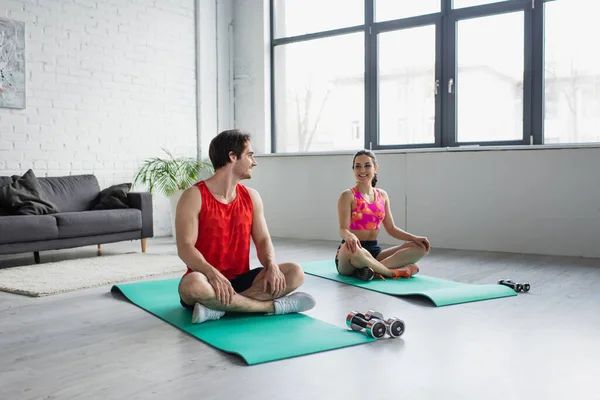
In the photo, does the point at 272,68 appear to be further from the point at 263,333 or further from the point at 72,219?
the point at 263,333

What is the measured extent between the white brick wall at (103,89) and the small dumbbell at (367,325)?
408cm

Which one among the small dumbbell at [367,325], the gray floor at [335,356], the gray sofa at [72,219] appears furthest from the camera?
the gray sofa at [72,219]

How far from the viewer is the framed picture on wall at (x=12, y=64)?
528cm

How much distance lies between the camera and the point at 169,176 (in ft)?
20.0

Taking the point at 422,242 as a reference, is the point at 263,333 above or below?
below

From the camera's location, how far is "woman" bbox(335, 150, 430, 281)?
380 centimetres

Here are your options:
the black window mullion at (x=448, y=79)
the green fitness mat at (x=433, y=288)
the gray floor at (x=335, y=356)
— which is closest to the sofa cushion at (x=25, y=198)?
the gray floor at (x=335, y=356)

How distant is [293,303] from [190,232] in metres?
0.61

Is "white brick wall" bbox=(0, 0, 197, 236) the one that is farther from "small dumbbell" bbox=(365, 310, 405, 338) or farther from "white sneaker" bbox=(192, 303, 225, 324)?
"small dumbbell" bbox=(365, 310, 405, 338)

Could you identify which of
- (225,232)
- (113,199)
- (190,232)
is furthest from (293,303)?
(113,199)

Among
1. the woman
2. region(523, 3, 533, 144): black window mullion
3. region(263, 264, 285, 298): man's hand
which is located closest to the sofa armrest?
the woman


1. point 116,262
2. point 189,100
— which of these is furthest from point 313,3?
point 116,262

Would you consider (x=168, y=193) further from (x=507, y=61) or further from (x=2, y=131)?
(x=507, y=61)

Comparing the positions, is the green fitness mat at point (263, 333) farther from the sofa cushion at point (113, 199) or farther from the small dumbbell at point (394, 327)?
the sofa cushion at point (113, 199)
